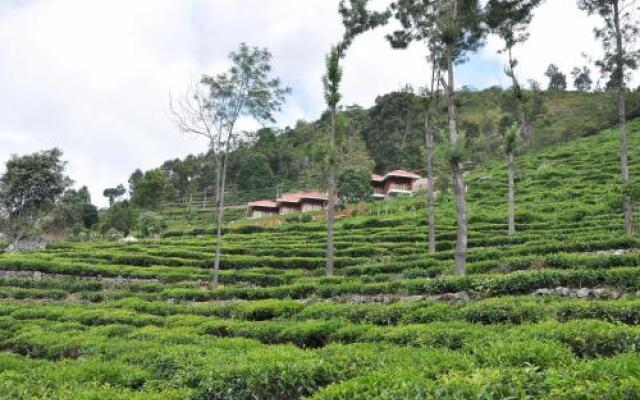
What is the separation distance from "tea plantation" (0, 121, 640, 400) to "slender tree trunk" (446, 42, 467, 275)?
4.26ft

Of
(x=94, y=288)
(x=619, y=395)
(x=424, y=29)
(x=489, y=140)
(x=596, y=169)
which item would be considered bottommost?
(x=94, y=288)

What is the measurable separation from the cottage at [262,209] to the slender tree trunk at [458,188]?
55777 mm

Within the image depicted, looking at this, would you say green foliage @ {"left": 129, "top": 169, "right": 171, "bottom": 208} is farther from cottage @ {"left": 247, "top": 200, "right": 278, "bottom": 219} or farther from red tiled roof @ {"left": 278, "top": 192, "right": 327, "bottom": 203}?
red tiled roof @ {"left": 278, "top": 192, "right": 327, "bottom": 203}

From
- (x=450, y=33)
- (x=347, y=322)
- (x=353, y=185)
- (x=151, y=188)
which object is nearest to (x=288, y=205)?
(x=353, y=185)

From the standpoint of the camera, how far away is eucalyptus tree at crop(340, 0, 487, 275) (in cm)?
2000

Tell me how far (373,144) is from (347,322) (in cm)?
7793

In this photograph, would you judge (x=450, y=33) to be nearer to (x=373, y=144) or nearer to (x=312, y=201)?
(x=312, y=201)

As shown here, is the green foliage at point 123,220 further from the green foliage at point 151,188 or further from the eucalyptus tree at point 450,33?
the eucalyptus tree at point 450,33

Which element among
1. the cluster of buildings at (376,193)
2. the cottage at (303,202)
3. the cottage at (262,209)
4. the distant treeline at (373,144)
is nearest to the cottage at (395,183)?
the cluster of buildings at (376,193)

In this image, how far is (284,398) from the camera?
750 centimetres

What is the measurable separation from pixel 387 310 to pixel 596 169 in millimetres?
46723

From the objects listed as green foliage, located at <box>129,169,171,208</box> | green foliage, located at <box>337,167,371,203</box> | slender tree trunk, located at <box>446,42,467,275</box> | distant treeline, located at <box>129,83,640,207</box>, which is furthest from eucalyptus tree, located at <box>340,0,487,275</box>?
green foliage, located at <box>129,169,171,208</box>

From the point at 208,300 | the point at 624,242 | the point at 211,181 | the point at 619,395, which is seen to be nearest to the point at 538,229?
the point at 624,242

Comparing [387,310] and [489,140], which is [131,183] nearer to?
[489,140]
